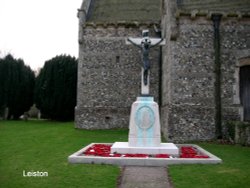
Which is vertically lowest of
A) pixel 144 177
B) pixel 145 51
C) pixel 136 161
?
pixel 144 177

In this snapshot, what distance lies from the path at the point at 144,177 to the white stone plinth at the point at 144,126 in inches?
88.2

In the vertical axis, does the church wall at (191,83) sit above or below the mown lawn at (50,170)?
above

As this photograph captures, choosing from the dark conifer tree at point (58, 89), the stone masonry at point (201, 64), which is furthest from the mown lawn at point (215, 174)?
the dark conifer tree at point (58, 89)

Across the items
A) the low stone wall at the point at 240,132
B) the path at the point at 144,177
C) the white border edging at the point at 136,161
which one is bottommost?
the path at the point at 144,177

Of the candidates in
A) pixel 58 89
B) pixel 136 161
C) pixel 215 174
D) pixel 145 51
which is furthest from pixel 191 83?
pixel 58 89

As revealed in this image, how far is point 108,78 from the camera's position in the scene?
75.0ft

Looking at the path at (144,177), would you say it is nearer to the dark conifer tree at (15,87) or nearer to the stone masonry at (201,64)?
the stone masonry at (201,64)

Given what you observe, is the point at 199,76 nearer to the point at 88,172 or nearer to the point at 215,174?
the point at 215,174

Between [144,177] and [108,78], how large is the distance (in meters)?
14.7

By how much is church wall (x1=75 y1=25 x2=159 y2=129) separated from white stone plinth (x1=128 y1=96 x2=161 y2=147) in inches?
417

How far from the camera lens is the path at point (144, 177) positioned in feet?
25.7

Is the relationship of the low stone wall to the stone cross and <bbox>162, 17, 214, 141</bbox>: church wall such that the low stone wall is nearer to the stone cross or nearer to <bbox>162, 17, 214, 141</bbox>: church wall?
<bbox>162, 17, 214, 141</bbox>: church wall

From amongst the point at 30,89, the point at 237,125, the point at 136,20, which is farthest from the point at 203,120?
the point at 30,89

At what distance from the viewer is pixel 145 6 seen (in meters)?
25.6
